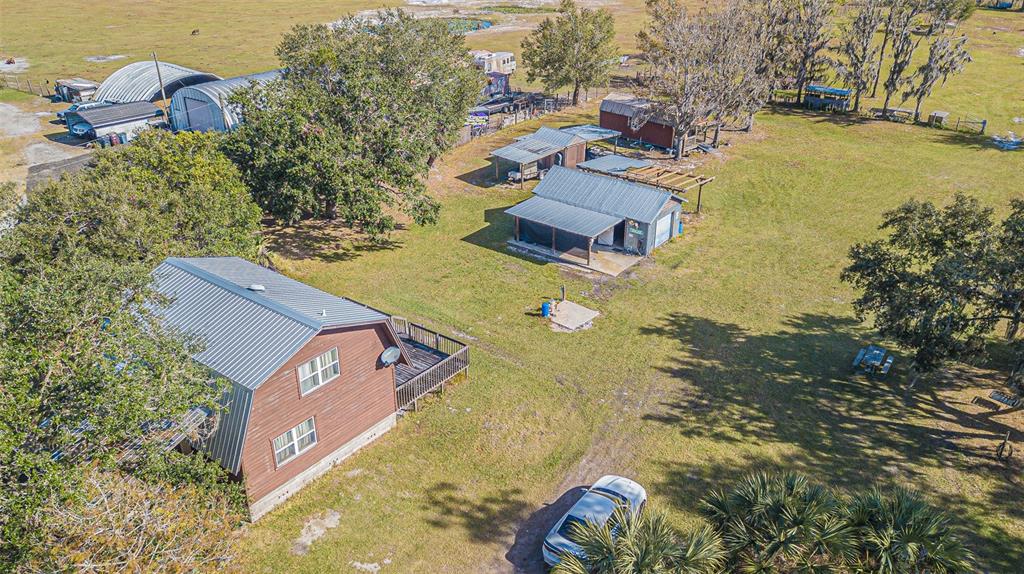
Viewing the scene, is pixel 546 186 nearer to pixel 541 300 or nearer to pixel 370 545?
pixel 541 300

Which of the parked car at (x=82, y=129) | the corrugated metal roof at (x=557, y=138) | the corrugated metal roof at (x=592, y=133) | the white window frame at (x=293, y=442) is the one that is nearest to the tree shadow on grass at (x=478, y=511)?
the white window frame at (x=293, y=442)

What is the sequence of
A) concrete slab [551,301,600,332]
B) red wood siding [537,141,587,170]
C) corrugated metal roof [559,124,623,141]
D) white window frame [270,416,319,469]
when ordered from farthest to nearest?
corrugated metal roof [559,124,623,141] < red wood siding [537,141,587,170] < concrete slab [551,301,600,332] < white window frame [270,416,319,469]

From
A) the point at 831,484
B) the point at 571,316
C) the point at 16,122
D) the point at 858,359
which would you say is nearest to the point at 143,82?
the point at 16,122

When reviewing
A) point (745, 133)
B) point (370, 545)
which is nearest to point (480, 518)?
point (370, 545)

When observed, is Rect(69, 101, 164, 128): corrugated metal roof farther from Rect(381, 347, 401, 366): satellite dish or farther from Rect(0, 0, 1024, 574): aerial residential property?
Rect(381, 347, 401, 366): satellite dish

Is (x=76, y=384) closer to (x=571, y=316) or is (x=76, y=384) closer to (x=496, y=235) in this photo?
(x=571, y=316)

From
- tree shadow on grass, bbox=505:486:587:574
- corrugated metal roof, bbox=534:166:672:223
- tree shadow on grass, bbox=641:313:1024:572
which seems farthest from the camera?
corrugated metal roof, bbox=534:166:672:223

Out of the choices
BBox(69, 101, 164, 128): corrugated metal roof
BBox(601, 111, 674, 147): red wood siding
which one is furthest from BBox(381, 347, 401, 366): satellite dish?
BBox(69, 101, 164, 128): corrugated metal roof

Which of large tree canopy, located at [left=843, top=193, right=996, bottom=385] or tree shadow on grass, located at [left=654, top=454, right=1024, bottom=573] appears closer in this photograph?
tree shadow on grass, located at [left=654, top=454, right=1024, bottom=573]
